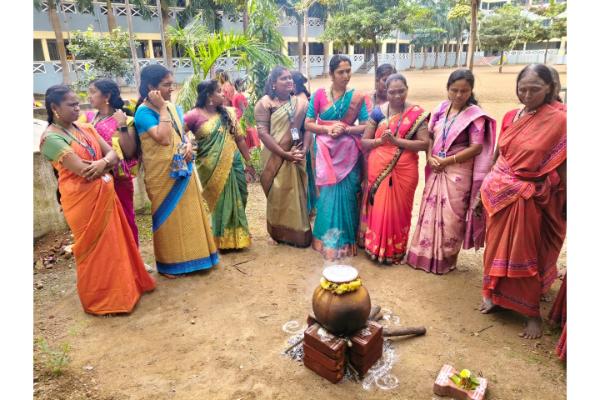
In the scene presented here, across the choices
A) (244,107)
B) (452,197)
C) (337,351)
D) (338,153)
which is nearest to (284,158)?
(338,153)

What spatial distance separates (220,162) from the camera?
4.19 metres

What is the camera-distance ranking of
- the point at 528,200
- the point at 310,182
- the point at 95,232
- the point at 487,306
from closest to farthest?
1. the point at 528,200
2. the point at 95,232
3. the point at 487,306
4. the point at 310,182

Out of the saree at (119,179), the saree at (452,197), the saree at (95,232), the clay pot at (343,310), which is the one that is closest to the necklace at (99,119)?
the saree at (119,179)

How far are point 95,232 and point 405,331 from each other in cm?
257

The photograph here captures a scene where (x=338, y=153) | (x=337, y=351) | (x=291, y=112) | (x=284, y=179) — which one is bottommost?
(x=337, y=351)

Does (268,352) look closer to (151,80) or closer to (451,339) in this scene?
(451,339)

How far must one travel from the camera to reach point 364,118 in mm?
4141

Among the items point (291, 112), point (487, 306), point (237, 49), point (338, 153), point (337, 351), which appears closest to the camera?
point (337, 351)

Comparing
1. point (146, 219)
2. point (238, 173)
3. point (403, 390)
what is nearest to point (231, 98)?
point (146, 219)

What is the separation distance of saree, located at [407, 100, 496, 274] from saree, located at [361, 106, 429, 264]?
152 mm

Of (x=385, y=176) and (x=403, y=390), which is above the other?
(x=385, y=176)

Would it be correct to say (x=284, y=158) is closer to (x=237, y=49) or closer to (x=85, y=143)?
(x=85, y=143)

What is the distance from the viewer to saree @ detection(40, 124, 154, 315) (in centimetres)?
306

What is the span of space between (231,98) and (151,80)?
14.8 feet
